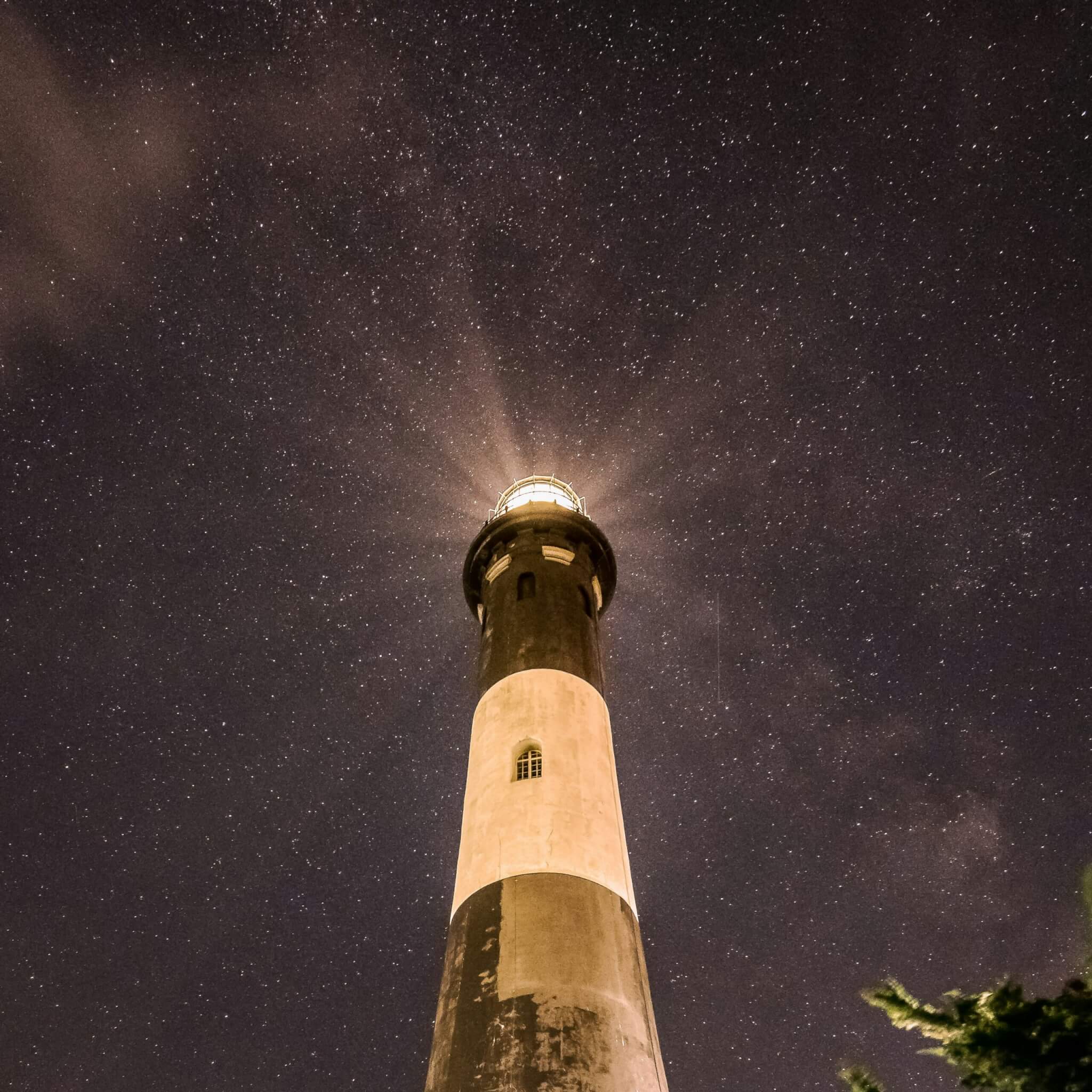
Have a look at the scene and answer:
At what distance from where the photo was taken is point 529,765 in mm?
16203

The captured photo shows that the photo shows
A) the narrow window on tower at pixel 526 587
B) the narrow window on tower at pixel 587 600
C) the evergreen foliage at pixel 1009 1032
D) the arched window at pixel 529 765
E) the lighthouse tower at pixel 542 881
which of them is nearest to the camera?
the evergreen foliage at pixel 1009 1032

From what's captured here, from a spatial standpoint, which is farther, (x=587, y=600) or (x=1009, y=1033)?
(x=587, y=600)

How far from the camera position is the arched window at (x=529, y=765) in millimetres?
15953

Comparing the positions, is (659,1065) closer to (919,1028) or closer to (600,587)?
(919,1028)

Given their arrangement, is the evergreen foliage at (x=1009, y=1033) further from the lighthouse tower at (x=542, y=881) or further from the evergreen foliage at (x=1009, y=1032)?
the lighthouse tower at (x=542, y=881)

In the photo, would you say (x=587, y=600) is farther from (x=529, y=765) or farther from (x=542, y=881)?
(x=542, y=881)

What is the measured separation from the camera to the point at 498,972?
42.2ft

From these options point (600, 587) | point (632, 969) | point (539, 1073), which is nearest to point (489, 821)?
point (632, 969)

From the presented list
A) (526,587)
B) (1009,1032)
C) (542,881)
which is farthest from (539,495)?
(1009,1032)

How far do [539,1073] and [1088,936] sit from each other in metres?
8.58

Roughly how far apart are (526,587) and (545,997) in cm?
993

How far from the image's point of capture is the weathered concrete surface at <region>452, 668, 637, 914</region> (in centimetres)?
1453

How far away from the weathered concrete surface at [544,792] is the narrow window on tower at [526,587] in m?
2.70

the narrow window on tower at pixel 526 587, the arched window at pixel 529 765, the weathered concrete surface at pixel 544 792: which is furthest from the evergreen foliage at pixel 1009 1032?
the narrow window on tower at pixel 526 587
